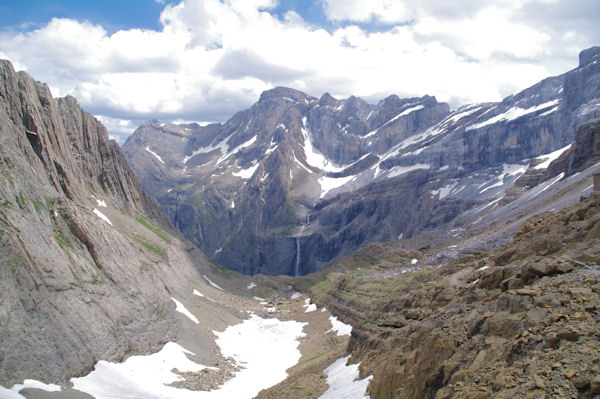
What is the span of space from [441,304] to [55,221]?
3792 centimetres

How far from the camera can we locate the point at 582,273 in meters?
16.8

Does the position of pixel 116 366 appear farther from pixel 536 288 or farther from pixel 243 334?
pixel 536 288

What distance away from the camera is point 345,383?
27.2m

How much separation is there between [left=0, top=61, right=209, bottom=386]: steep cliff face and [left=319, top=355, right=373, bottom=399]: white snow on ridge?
1930cm

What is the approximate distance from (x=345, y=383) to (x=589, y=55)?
727ft

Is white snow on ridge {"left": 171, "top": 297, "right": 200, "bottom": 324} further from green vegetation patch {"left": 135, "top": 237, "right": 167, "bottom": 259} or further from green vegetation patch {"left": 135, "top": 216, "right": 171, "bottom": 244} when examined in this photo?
green vegetation patch {"left": 135, "top": 216, "right": 171, "bottom": 244}

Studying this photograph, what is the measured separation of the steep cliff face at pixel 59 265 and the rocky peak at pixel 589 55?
7902 inches

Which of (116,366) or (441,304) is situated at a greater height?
(441,304)

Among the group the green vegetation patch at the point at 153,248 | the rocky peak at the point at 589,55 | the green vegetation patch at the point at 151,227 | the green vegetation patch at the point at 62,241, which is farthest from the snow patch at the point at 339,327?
the rocky peak at the point at 589,55

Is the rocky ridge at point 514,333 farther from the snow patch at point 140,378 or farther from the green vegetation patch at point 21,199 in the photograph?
the green vegetation patch at point 21,199

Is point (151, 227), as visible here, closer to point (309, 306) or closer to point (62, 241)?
point (309, 306)

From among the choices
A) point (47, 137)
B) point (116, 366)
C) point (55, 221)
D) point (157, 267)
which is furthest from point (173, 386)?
point (47, 137)

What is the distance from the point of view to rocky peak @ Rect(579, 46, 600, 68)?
18962 cm

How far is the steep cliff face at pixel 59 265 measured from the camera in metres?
31.2
